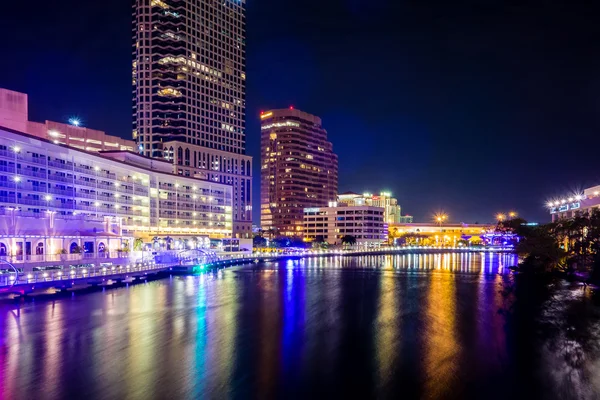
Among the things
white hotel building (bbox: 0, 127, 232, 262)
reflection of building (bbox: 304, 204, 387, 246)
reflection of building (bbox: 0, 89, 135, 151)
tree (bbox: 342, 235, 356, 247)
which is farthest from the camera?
reflection of building (bbox: 304, 204, 387, 246)

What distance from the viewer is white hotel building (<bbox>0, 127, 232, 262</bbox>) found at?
59.7 m

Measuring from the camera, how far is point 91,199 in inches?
3260

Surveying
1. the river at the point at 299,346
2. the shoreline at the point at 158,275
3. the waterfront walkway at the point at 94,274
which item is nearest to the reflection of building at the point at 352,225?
the shoreline at the point at 158,275

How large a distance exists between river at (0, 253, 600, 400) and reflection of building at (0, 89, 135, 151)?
49.8 metres

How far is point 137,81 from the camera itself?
478ft

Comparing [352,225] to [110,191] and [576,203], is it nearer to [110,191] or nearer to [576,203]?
[576,203]

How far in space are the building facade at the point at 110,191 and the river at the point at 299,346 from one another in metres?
29.9

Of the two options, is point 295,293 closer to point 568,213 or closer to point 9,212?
point 9,212

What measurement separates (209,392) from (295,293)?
3191 cm

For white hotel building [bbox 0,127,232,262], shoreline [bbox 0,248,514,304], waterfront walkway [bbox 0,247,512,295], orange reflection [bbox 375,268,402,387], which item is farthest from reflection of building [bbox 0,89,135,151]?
orange reflection [bbox 375,268,402,387]

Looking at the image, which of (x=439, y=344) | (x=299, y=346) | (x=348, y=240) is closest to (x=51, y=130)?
(x=348, y=240)

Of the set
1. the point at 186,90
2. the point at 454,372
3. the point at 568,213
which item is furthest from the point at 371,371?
the point at 186,90

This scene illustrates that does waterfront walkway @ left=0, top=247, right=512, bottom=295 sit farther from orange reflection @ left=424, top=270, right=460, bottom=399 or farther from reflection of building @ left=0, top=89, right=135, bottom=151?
orange reflection @ left=424, top=270, right=460, bottom=399

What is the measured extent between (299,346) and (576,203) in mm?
97602
